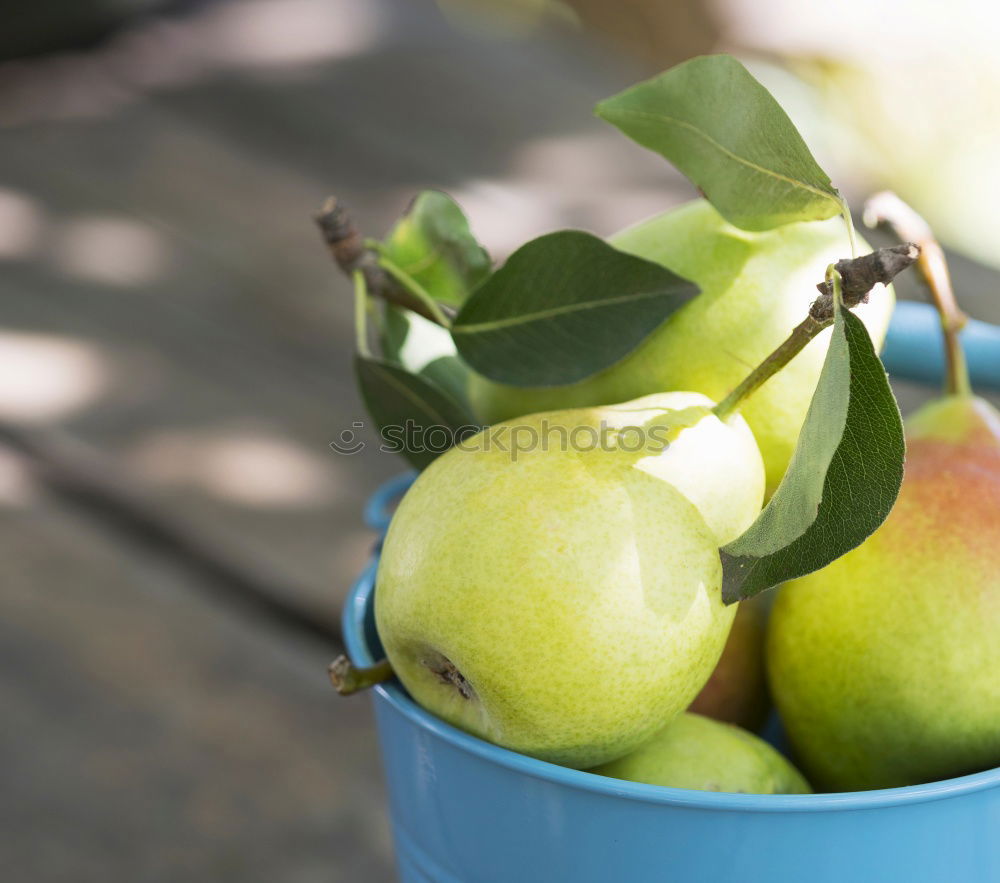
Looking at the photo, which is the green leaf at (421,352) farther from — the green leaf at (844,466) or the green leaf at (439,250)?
the green leaf at (844,466)

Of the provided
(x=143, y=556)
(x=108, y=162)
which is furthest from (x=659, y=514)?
(x=108, y=162)

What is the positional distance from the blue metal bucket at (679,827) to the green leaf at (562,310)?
15 centimetres

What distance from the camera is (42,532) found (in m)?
1.04

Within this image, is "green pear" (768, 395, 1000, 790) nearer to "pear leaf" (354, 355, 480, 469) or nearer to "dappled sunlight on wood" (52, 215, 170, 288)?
"pear leaf" (354, 355, 480, 469)

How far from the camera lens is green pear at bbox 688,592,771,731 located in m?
0.50

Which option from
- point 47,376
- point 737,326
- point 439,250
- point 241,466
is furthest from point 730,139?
point 47,376

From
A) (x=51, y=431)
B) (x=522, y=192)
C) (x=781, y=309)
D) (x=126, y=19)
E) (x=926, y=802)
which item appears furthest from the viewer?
(x=126, y=19)

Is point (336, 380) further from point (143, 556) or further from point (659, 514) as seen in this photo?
point (659, 514)

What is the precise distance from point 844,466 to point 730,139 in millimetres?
147

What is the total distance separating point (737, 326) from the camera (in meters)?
0.47

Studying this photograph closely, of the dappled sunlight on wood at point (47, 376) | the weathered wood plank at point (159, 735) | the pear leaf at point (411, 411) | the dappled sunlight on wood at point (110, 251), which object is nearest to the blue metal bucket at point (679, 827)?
the pear leaf at point (411, 411)

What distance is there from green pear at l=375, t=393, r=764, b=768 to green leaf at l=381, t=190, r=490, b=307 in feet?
0.51

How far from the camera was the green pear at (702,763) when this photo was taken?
1.39 feet

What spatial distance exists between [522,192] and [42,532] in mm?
703
